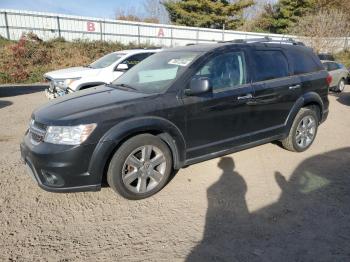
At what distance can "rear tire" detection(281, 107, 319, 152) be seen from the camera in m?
5.23

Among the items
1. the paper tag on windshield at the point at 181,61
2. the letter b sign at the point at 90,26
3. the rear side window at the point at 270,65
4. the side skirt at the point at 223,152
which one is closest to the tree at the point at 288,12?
the letter b sign at the point at 90,26

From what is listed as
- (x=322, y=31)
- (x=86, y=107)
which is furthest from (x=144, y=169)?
(x=322, y=31)

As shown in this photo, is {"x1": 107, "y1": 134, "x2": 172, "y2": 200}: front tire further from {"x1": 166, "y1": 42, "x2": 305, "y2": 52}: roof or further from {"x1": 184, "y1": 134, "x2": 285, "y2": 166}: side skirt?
{"x1": 166, "y1": 42, "x2": 305, "y2": 52}: roof

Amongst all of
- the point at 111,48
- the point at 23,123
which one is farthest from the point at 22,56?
the point at 23,123

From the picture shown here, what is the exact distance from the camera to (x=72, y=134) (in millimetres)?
3293

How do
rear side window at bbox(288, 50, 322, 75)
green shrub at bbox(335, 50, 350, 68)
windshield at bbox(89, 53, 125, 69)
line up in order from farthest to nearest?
green shrub at bbox(335, 50, 350, 68), windshield at bbox(89, 53, 125, 69), rear side window at bbox(288, 50, 322, 75)

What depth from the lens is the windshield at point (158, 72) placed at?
13.3 ft

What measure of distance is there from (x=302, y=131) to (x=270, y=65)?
138 cm

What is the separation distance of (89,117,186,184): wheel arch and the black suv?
11mm

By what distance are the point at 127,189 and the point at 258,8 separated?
5347cm

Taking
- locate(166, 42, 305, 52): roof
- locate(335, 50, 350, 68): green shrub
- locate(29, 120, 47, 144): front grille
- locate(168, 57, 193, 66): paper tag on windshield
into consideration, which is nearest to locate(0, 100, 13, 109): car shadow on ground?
locate(29, 120, 47, 144): front grille

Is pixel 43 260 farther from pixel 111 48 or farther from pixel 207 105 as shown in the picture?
pixel 111 48

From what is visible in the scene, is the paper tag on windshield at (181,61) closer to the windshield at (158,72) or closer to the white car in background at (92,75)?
the windshield at (158,72)

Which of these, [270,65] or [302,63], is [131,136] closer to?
[270,65]
